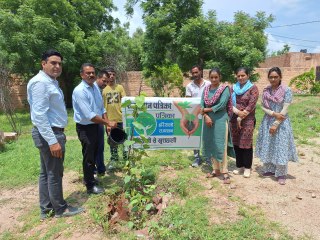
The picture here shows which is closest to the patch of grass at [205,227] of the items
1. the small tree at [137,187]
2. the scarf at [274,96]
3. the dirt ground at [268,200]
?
the dirt ground at [268,200]

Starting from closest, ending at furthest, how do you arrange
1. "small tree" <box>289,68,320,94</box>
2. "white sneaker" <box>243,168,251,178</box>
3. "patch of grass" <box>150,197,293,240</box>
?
"patch of grass" <box>150,197,293,240</box> < "white sneaker" <box>243,168,251,178</box> < "small tree" <box>289,68,320,94</box>

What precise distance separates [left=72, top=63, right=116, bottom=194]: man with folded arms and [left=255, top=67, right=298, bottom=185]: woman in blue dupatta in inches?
85.4

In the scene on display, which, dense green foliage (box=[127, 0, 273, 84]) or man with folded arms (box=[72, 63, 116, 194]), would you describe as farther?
dense green foliage (box=[127, 0, 273, 84])

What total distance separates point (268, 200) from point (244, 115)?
115cm

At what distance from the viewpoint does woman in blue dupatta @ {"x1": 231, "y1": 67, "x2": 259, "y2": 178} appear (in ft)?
12.9

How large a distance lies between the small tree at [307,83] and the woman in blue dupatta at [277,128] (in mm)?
12748

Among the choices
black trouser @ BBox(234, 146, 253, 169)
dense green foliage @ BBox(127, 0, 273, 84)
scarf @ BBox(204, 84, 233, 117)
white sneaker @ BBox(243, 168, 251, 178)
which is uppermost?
dense green foliage @ BBox(127, 0, 273, 84)

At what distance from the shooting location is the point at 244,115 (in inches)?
154

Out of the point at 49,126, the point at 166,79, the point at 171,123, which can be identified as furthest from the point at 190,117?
the point at 166,79

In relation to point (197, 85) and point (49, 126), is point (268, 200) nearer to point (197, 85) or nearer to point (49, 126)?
point (197, 85)

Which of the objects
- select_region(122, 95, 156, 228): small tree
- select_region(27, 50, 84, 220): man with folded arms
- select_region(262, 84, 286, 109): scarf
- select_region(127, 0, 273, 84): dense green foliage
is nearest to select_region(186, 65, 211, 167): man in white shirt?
select_region(262, 84, 286, 109): scarf

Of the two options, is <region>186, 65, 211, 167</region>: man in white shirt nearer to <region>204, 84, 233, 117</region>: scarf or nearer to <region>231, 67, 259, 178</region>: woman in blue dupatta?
<region>204, 84, 233, 117</region>: scarf

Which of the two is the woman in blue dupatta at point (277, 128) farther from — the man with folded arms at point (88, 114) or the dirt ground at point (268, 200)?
the man with folded arms at point (88, 114)

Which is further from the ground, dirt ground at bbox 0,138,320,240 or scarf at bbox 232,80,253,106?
scarf at bbox 232,80,253,106
